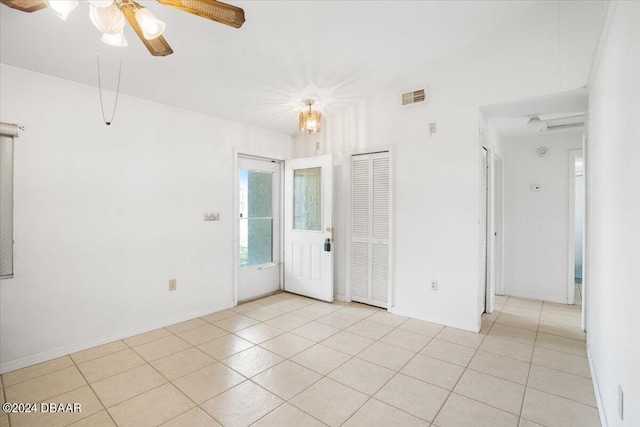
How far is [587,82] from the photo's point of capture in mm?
2736

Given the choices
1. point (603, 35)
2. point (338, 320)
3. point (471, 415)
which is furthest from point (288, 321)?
point (603, 35)

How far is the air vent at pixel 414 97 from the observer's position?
362 cm

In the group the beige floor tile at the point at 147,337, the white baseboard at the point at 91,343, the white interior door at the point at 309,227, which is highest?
the white interior door at the point at 309,227

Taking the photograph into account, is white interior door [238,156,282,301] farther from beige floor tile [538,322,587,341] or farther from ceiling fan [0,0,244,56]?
beige floor tile [538,322,587,341]

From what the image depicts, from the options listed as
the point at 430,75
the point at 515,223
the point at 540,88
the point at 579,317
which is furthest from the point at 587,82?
the point at 579,317

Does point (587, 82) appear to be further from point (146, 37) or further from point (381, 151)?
point (146, 37)

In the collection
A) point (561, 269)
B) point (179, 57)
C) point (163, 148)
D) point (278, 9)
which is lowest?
point (561, 269)

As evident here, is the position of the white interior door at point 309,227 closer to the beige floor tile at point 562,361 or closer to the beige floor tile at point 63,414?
the beige floor tile at point 562,361

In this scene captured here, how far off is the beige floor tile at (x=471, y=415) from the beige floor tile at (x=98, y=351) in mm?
2791

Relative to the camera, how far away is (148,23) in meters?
1.49

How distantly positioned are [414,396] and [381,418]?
364mm

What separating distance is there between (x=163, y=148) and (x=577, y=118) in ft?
16.2

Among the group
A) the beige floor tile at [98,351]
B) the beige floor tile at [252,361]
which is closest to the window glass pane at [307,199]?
the beige floor tile at [252,361]

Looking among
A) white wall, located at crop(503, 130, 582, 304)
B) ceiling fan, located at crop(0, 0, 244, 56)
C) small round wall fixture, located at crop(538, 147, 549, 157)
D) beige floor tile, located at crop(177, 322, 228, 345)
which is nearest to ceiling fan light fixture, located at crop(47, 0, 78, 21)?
ceiling fan, located at crop(0, 0, 244, 56)
